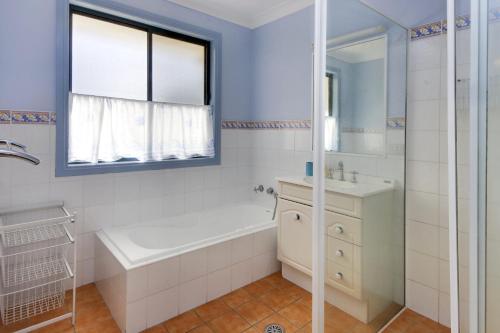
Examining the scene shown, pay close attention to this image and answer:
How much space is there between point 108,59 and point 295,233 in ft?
6.81

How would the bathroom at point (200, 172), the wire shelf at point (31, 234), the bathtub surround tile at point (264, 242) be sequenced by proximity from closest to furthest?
the bathroom at point (200, 172) → the wire shelf at point (31, 234) → the bathtub surround tile at point (264, 242)

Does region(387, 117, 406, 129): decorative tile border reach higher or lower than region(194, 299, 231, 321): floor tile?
higher

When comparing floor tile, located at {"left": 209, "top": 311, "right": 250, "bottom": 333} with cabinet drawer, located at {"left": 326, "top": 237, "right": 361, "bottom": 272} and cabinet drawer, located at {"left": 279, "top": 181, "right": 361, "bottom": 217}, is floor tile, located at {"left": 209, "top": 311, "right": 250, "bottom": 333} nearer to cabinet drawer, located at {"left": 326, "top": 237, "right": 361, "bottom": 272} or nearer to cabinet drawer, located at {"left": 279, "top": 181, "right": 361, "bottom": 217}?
cabinet drawer, located at {"left": 326, "top": 237, "right": 361, "bottom": 272}

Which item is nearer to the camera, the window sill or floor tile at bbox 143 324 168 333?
floor tile at bbox 143 324 168 333

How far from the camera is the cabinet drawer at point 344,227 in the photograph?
1.47m

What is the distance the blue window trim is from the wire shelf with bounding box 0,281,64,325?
85 centimetres

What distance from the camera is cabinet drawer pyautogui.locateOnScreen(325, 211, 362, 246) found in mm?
1468

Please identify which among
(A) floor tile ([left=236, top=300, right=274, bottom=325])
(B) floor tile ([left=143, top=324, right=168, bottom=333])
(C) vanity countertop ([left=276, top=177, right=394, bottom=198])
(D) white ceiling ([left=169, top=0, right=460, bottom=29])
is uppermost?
(D) white ceiling ([left=169, top=0, right=460, bottom=29])

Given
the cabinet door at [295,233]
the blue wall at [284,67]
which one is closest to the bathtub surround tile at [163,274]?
the cabinet door at [295,233]

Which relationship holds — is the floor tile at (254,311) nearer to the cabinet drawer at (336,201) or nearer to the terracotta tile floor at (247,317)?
the terracotta tile floor at (247,317)

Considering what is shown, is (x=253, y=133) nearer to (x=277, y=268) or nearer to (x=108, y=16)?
(x=277, y=268)

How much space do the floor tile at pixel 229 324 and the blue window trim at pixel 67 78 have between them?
1.38 m

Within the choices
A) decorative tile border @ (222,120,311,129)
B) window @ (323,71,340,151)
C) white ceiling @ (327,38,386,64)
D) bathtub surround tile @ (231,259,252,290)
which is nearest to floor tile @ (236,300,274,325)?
bathtub surround tile @ (231,259,252,290)

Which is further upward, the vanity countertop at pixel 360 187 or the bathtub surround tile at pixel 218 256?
the vanity countertop at pixel 360 187
